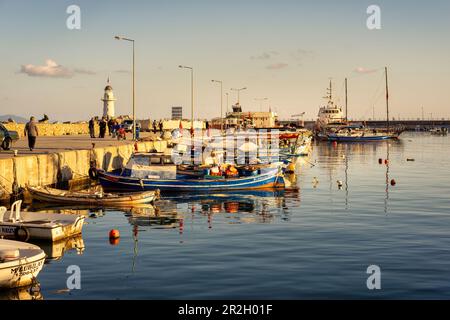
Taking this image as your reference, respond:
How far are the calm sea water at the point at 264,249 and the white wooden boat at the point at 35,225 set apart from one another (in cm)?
76

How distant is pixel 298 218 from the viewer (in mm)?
29641

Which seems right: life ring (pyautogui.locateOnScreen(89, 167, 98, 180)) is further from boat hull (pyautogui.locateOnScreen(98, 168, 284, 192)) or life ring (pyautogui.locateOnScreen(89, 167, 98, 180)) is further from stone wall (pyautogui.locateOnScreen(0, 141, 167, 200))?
boat hull (pyautogui.locateOnScreen(98, 168, 284, 192))

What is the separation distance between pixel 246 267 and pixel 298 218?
10981 mm

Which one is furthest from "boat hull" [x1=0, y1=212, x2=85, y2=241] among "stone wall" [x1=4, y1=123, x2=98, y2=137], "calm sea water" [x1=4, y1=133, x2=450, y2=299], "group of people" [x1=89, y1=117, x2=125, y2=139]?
Result: "stone wall" [x1=4, y1=123, x2=98, y2=137]

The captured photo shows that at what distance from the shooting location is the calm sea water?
16.6 metres

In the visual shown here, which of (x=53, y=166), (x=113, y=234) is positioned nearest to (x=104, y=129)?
(x=53, y=166)

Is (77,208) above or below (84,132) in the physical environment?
below

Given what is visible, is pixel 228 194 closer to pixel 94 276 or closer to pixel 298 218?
pixel 298 218

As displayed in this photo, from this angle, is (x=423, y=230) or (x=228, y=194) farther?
(x=228, y=194)

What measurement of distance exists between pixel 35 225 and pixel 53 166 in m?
15.8

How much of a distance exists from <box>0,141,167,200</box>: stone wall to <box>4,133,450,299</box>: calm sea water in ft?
17.8

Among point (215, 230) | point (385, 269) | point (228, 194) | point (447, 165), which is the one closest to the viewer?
point (385, 269)

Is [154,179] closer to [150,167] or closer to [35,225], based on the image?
[150,167]

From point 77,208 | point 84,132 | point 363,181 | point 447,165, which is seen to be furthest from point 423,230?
point 84,132
